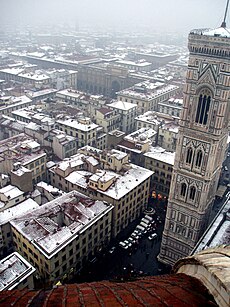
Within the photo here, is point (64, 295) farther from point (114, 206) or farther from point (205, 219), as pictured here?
point (114, 206)

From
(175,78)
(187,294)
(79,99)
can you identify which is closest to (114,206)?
(187,294)

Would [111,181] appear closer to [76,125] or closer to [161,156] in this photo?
[161,156]

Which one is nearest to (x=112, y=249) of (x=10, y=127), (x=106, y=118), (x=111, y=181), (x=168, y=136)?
(x=111, y=181)

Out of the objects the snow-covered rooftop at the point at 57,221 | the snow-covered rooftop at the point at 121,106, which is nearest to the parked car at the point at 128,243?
the snow-covered rooftop at the point at 57,221

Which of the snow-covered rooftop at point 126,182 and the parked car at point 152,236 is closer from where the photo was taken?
the snow-covered rooftop at point 126,182

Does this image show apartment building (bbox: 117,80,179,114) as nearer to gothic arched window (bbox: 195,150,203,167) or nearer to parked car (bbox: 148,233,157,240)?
parked car (bbox: 148,233,157,240)

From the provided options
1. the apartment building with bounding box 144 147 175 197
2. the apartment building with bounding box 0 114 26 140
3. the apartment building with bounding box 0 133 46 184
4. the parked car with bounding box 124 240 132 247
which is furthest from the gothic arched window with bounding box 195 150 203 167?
the apartment building with bounding box 0 114 26 140

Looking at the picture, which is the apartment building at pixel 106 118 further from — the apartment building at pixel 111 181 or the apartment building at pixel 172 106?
the apartment building at pixel 111 181
